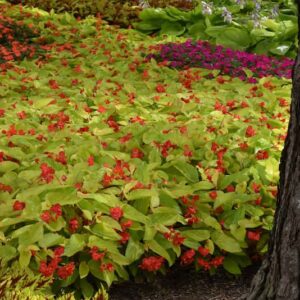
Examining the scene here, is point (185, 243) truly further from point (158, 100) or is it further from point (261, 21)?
point (261, 21)

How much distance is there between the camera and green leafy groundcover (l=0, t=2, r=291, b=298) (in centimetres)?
349

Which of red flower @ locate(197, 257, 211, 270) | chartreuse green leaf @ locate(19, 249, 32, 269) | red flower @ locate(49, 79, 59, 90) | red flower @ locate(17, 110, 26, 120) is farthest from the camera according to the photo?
red flower @ locate(49, 79, 59, 90)

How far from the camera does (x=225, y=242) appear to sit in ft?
12.5

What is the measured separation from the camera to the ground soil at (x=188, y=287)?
3793 millimetres

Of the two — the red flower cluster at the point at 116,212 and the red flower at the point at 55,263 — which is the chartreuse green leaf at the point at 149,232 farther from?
the red flower at the point at 55,263

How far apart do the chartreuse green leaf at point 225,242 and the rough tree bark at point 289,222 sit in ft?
4.00

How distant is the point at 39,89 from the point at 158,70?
1545 mm

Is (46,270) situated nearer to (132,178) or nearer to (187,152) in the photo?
(132,178)

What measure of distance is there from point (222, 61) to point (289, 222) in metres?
5.25

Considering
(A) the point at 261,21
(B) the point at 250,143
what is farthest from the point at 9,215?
(A) the point at 261,21

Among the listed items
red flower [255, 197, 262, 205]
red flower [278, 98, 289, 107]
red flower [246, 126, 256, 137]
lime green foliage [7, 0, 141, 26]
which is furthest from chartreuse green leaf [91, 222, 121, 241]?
lime green foliage [7, 0, 141, 26]

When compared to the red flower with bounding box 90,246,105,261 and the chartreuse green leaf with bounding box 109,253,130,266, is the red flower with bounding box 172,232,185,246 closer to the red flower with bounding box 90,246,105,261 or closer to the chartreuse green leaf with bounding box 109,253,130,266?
the chartreuse green leaf with bounding box 109,253,130,266

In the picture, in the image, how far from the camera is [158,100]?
19.0 ft

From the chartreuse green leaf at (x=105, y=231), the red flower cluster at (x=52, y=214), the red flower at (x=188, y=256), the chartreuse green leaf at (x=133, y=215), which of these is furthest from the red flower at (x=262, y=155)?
the red flower cluster at (x=52, y=214)
